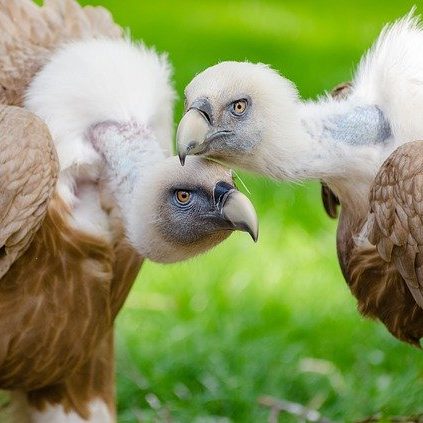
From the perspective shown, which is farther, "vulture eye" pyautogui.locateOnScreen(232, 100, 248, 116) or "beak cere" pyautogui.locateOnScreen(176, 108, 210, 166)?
"vulture eye" pyautogui.locateOnScreen(232, 100, 248, 116)

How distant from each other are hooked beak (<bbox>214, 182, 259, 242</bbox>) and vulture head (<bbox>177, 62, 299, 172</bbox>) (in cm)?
10

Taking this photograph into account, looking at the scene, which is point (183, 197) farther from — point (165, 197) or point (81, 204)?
point (81, 204)

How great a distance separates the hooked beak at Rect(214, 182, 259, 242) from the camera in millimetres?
3951

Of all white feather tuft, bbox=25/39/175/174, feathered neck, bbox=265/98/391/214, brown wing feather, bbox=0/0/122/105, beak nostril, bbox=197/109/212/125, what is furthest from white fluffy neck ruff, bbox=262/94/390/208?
brown wing feather, bbox=0/0/122/105

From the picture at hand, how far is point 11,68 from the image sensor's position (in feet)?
15.5

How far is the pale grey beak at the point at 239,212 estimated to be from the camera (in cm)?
395

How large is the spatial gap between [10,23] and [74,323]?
1.11 meters

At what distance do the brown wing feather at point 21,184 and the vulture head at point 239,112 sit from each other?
0.46 meters

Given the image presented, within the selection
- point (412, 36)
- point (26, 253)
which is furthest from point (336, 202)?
point (26, 253)

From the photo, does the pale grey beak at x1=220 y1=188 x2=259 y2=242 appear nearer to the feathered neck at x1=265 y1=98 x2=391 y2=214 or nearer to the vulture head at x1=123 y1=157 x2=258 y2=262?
the vulture head at x1=123 y1=157 x2=258 y2=262

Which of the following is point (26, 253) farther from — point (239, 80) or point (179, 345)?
point (179, 345)

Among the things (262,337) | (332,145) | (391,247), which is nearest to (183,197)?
(332,145)

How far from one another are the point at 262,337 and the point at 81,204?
1.68 metres

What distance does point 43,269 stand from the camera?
14.2 feet
